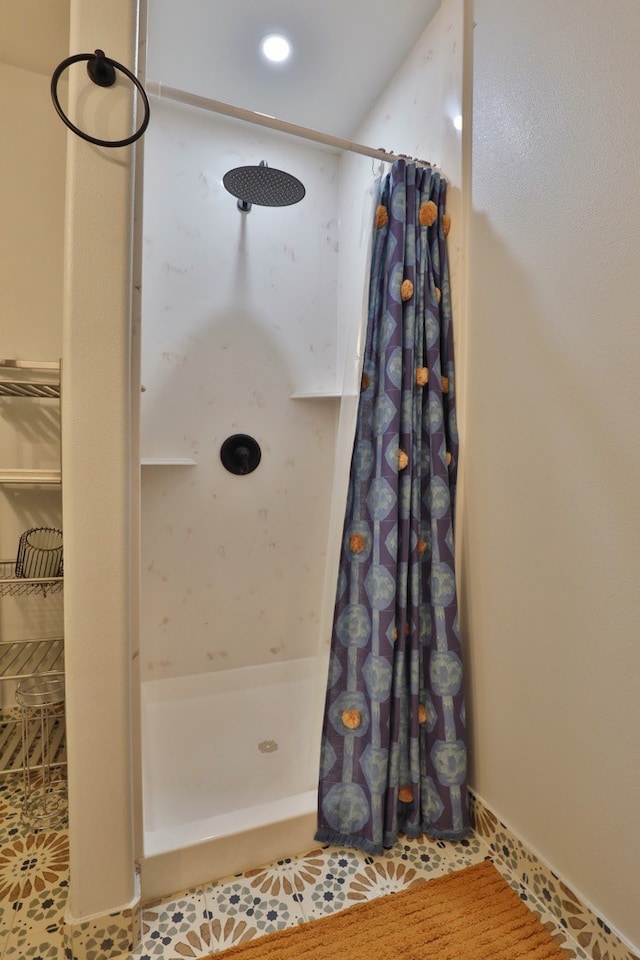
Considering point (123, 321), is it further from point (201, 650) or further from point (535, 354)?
point (201, 650)

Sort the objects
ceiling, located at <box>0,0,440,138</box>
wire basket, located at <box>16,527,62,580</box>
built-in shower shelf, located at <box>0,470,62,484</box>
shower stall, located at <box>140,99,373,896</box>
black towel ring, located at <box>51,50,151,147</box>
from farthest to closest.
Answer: shower stall, located at <box>140,99,373,896</box> → wire basket, located at <box>16,527,62,580</box> → ceiling, located at <box>0,0,440,138</box> → built-in shower shelf, located at <box>0,470,62,484</box> → black towel ring, located at <box>51,50,151,147</box>

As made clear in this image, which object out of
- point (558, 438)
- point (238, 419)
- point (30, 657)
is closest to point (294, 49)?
point (238, 419)

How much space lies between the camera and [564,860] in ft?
3.67

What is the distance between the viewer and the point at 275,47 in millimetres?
1728

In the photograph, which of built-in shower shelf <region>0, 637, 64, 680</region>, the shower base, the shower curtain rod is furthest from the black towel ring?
built-in shower shelf <region>0, 637, 64, 680</region>

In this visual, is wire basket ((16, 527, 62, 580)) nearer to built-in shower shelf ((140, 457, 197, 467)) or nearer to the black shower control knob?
built-in shower shelf ((140, 457, 197, 467))

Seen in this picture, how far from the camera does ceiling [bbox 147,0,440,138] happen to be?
5.22 ft

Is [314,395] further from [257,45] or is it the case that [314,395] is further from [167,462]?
[257,45]

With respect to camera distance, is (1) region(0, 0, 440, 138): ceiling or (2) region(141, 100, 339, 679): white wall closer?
(1) region(0, 0, 440, 138): ceiling

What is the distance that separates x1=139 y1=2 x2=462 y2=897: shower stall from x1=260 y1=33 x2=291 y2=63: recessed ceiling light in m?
0.33

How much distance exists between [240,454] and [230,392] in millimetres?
275

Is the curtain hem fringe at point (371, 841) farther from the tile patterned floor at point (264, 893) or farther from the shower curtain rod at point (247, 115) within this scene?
the shower curtain rod at point (247, 115)

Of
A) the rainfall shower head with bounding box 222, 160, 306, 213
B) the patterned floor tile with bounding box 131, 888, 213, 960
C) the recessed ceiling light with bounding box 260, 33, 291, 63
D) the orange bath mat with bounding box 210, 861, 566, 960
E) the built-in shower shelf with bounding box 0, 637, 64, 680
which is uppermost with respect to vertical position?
the recessed ceiling light with bounding box 260, 33, 291, 63

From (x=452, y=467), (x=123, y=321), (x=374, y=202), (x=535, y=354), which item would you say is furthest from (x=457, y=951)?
(x=374, y=202)
